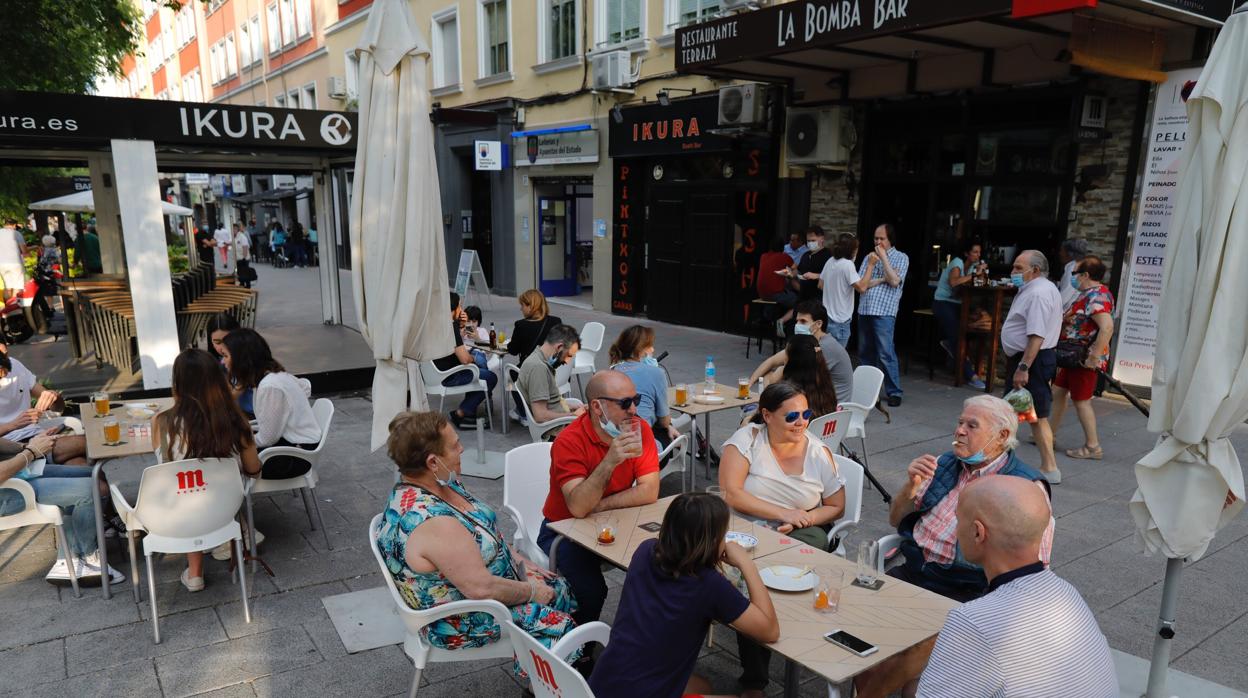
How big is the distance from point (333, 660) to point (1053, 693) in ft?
10.3

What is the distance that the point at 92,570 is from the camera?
4.48 metres

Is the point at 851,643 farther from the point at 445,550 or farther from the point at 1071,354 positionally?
the point at 1071,354

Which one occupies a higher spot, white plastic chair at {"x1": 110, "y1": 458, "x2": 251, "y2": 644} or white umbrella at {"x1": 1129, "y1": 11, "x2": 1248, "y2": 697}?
white umbrella at {"x1": 1129, "y1": 11, "x2": 1248, "y2": 697}

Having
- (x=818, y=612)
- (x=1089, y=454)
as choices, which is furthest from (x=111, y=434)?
(x=1089, y=454)

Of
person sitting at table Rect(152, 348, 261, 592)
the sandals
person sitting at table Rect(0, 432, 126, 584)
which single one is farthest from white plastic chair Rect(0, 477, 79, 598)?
the sandals

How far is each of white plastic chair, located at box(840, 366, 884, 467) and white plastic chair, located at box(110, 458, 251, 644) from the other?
160 inches

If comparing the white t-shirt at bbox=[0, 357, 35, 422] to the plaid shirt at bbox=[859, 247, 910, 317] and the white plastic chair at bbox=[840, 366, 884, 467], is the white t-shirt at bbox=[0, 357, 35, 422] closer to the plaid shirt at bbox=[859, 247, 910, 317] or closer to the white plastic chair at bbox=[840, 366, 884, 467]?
the white plastic chair at bbox=[840, 366, 884, 467]

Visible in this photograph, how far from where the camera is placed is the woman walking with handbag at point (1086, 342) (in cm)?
631

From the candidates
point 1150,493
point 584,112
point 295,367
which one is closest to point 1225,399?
point 1150,493

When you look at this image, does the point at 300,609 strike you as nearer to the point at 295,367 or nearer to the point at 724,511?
the point at 724,511

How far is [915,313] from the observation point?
9.92 meters

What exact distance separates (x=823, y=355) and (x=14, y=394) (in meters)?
5.59

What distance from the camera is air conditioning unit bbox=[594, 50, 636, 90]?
13.1 metres

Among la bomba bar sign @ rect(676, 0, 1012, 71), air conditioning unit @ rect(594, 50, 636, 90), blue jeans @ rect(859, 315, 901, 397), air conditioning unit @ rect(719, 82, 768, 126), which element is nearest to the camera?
la bomba bar sign @ rect(676, 0, 1012, 71)
